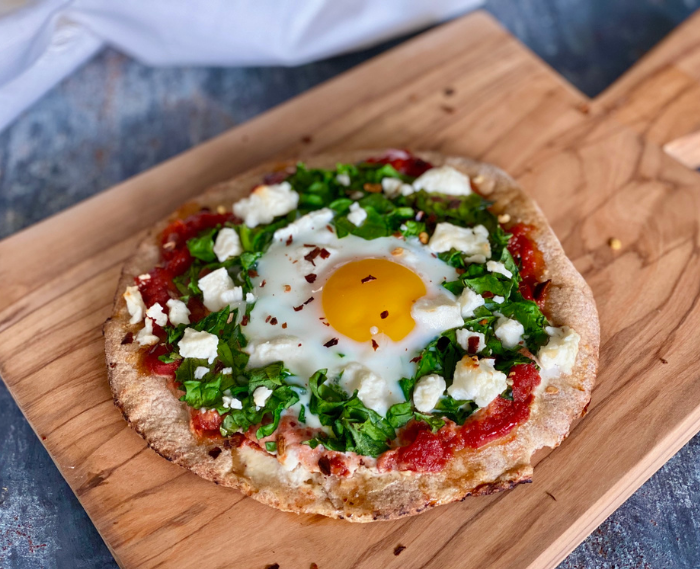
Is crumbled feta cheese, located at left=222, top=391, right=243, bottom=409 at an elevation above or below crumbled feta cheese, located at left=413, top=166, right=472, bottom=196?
below

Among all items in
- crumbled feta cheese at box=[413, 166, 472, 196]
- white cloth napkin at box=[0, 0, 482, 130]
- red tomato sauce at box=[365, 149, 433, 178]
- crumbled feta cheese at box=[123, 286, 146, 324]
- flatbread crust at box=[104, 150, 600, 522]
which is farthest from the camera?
white cloth napkin at box=[0, 0, 482, 130]

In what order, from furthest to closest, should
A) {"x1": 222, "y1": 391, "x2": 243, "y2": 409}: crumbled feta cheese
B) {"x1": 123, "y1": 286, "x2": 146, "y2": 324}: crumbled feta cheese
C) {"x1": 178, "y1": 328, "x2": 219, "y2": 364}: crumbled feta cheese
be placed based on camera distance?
{"x1": 123, "y1": 286, "x2": 146, "y2": 324}: crumbled feta cheese
{"x1": 178, "y1": 328, "x2": 219, "y2": 364}: crumbled feta cheese
{"x1": 222, "y1": 391, "x2": 243, "y2": 409}: crumbled feta cheese

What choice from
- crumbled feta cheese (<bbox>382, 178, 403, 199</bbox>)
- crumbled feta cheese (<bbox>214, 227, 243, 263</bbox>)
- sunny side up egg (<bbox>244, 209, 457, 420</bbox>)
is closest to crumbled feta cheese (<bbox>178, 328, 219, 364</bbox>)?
sunny side up egg (<bbox>244, 209, 457, 420</bbox>)

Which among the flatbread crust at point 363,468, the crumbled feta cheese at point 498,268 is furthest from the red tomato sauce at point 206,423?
the crumbled feta cheese at point 498,268

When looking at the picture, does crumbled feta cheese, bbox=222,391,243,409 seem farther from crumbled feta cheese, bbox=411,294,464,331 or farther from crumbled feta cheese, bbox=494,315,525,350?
crumbled feta cheese, bbox=494,315,525,350

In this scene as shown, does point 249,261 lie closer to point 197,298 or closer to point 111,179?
point 197,298

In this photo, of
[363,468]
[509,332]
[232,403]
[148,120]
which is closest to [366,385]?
[363,468]

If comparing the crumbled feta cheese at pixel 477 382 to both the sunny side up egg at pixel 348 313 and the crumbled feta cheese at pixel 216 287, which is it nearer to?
the sunny side up egg at pixel 348 313

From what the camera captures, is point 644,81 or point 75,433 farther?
point 644,81

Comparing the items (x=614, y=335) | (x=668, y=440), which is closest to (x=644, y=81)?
(x=614, y=335)
